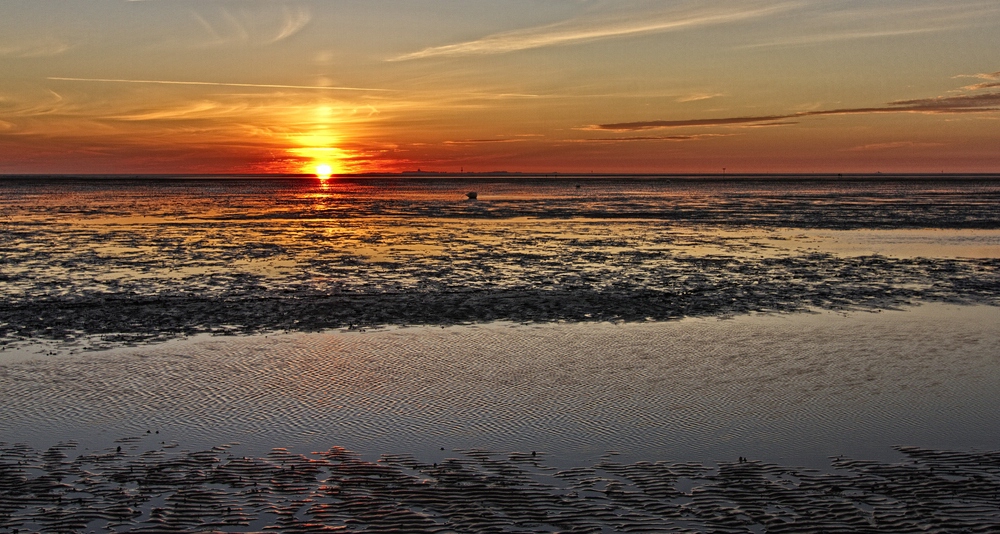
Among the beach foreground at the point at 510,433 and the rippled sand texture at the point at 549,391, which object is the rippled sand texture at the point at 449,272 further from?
the beach foreground at the point at 510,433

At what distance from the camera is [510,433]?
10.9 m

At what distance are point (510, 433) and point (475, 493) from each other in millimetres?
2209

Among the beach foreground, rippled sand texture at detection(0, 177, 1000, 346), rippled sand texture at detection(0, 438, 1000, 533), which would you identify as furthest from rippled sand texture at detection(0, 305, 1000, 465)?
rippled sand texture at detection(0, 177, 1000, 346)

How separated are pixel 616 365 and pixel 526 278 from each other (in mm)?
10885

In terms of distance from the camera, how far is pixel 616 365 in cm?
1472

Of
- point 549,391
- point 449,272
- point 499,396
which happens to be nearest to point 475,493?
point 499,396

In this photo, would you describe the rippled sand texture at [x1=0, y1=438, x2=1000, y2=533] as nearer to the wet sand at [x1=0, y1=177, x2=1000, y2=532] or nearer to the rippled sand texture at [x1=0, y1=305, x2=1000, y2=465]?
the wet sand at [x1=0, y1=177, x2=1000, y2=532]

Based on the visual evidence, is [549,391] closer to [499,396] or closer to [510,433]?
[499,396]

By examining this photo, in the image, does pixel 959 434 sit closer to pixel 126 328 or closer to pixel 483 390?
pixel 483 390

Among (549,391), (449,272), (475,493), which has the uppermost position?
(449,272)

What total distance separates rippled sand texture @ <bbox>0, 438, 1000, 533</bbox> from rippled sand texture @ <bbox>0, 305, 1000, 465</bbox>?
0.56 metres

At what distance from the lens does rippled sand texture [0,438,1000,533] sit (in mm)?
7914

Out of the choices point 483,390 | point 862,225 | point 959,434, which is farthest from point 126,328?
point 862,225

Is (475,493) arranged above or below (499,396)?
below
